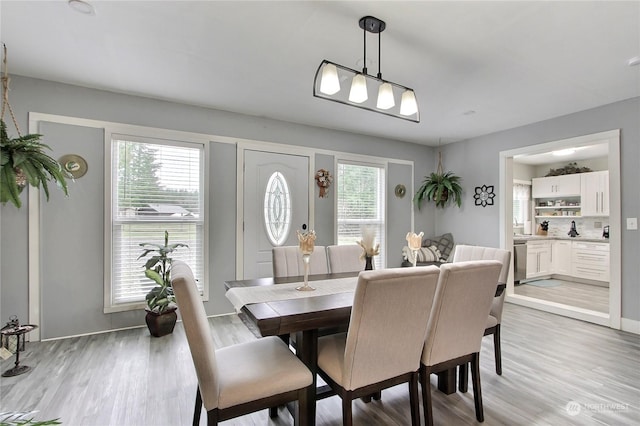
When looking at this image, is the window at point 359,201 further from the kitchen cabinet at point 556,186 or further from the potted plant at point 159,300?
the kitchen cabinet at point 556,186

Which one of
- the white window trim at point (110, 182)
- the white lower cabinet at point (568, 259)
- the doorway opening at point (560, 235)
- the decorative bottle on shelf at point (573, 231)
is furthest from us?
the decorative bottle on shelf at point (573, 231)

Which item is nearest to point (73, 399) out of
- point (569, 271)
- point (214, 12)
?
point (214, 12)

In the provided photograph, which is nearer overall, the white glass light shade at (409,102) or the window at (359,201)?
the white glass light shade at (409,102)

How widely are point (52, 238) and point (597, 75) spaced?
550cm

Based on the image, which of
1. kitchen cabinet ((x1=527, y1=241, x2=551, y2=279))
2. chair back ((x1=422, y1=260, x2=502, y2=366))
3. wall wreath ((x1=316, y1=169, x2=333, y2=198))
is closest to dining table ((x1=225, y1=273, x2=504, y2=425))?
chair back ((x1=422, y1=260, x2=502, y2=366))

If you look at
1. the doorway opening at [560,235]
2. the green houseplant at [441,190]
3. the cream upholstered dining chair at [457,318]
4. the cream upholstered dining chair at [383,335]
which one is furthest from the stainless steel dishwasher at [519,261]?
the cream upholstered dining chair at [383,335]

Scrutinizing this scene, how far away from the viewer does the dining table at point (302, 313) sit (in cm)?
153

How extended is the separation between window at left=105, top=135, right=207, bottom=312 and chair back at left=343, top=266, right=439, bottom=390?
8.95 feet

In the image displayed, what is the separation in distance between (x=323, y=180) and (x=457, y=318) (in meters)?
2.98

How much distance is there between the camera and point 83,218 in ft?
10.3

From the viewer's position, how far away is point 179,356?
8.87 ft

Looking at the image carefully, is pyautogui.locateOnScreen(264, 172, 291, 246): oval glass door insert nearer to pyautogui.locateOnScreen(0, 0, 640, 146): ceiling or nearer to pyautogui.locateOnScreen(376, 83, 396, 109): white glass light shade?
pyautogui.locateOnScreen(0, 0, 640, 146): ceiling

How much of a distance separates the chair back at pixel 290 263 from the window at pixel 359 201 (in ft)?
6.21

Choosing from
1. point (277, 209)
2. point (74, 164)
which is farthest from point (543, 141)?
point (74, 164)
